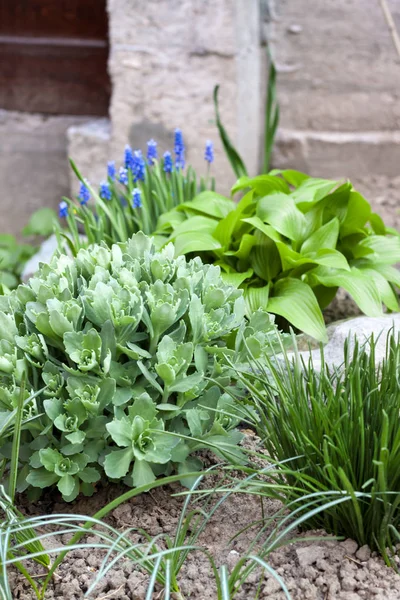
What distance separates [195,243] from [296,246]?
0.33 meters

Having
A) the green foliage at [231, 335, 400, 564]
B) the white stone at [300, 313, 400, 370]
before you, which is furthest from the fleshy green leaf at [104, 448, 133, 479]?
the white stone at [300, 313, 400, 370]

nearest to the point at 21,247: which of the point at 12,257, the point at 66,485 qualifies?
the point at 12,257

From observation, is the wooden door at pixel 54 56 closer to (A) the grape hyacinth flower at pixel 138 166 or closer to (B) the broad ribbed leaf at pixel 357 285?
(A) the grape hyacinth flower at pixel 138 166

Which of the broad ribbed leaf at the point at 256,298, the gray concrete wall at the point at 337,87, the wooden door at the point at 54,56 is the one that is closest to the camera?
the broad ribbed leaf at the point at 256,298

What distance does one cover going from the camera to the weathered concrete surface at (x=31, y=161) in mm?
3500

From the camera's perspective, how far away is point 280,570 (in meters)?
1.26

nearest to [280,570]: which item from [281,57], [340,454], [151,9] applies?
[340,454]

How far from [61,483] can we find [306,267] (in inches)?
41.8

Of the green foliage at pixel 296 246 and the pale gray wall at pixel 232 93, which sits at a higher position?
the pale gray wall at pixel 232 93

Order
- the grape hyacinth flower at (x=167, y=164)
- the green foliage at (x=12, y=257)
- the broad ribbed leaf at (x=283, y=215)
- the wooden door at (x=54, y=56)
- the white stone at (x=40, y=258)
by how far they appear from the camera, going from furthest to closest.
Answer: the wooden door at (x=54, y=56)
the green foliage at (x=12, y=257)
the white stone at (x=40, y=258)
the grape hyacinth flower at (x=167, y=164)
the broad ribbed leaf at (x=283, y=215)

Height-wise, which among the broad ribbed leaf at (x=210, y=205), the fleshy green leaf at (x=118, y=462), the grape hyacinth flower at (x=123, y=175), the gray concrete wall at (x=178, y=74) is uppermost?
the gray concrete wall at (x=178, y=74)

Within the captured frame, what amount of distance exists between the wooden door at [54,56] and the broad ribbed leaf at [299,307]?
75.4 inches

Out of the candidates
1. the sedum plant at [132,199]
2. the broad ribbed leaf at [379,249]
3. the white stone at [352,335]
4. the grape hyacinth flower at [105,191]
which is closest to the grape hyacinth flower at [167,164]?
the sedum plant at [132,199]

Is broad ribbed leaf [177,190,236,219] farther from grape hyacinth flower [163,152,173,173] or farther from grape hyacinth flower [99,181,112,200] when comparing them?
grape hyacinth flower [99,181,112,200]
